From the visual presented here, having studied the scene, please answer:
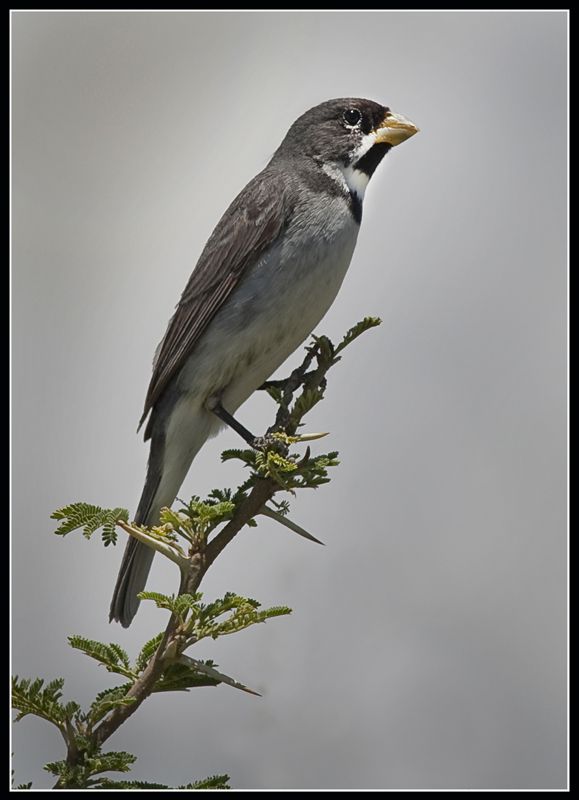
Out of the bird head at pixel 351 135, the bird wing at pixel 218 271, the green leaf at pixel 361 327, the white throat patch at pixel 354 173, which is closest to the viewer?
the green leaf at pixel 361 327

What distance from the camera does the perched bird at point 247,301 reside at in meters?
5.20

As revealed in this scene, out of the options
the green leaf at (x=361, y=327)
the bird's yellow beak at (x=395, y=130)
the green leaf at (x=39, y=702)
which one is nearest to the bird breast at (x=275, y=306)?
the bird's yellow beak at (x=395, y=130)

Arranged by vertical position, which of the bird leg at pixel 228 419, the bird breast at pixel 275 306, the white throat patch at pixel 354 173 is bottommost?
the bird leg at pixel 228 419

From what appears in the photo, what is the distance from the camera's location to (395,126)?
19.3 feet

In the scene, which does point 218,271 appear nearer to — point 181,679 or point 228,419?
point 228,419

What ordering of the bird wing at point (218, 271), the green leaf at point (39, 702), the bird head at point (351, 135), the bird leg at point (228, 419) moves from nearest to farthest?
the green leaf at point (39, 702), the bird leg at point (228, 419), the bird wing at point (218, 271), the bird head at point (351, 135)

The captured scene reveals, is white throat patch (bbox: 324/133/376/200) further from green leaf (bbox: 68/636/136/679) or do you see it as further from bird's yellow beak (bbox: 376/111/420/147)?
green leaf (bbox: 68/636/136/679)

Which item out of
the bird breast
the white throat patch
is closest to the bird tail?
the bird breast

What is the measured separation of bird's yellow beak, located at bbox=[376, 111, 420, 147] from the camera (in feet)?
19.2

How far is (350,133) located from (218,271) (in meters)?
1.27

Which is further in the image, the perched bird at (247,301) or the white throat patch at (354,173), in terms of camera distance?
the white throat patch at (354,173)

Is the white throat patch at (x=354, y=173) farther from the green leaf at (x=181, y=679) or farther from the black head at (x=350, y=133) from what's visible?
the green leaf at (x=181, y=679)

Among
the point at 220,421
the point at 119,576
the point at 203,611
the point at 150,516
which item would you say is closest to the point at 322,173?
the point at 220,421

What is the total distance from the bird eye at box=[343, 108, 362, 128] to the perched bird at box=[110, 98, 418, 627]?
29cm
